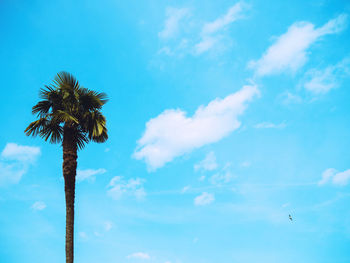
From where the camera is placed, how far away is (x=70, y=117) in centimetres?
1636

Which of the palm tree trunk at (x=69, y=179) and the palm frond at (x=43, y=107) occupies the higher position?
the palm frond at (x=43, y=107)

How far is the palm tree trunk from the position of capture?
14289 millimetres

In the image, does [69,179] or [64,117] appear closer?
[69,179]

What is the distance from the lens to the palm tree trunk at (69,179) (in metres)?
14.3

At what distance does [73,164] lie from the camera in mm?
15875

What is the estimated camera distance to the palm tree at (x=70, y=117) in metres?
16.4

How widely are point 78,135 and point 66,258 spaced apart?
23.5ft

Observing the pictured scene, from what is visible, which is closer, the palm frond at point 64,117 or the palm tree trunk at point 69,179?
the palm tree trunk at point 69,179

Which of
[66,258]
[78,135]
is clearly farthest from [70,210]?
[78,135]

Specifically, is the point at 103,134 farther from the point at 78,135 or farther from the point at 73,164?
the point at 73,164

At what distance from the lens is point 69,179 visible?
15562 mm

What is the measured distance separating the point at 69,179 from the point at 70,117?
356 centimetres

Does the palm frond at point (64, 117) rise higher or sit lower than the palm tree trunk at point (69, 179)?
higher

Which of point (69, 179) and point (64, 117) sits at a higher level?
point (64, 117)
